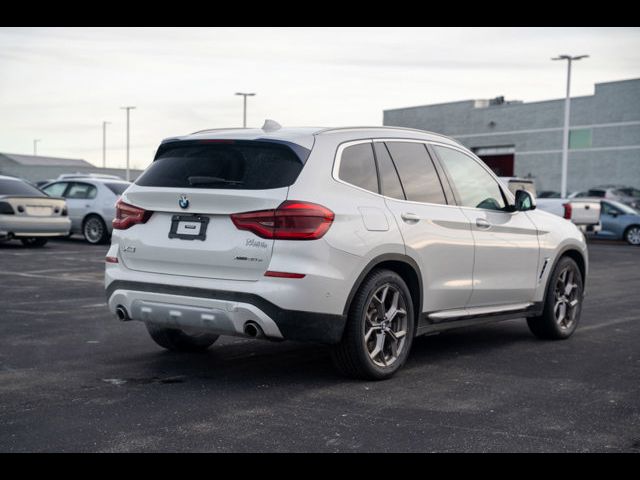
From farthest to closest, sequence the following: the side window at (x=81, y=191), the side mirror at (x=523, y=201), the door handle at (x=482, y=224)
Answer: the side window at (x=81, y=191) → the side mirror at (x=523, y=201) → the door handle at (x=482, y=224)

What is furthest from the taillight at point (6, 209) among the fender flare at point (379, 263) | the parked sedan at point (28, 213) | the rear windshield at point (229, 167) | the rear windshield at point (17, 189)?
the fender flare at point (379, 263)

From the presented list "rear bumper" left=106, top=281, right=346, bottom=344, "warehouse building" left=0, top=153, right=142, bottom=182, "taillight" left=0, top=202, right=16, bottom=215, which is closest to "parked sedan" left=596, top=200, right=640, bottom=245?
"taillight" left=0, top=202, right=16, bottom=215

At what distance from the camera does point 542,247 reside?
26.7 feet

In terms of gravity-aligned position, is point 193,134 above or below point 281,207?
above

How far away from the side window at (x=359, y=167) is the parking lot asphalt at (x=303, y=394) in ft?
4.57

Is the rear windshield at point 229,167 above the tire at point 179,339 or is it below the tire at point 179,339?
above

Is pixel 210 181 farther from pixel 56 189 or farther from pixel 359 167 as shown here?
pixel 56 189

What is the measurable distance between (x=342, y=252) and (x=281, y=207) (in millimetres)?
500

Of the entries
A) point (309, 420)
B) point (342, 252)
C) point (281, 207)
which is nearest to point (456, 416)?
point (309, 420)

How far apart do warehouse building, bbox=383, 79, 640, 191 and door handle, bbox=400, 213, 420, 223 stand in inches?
1844

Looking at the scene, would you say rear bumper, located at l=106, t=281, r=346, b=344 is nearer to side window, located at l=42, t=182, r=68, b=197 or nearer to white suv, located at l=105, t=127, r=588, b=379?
white suv, located at l=105, t=127, r=588, b=379

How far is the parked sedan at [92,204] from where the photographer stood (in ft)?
69.4

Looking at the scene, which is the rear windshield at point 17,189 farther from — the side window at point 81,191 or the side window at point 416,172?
the side window at point 416,172

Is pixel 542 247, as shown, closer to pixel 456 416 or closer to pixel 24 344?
pixel 456 416
